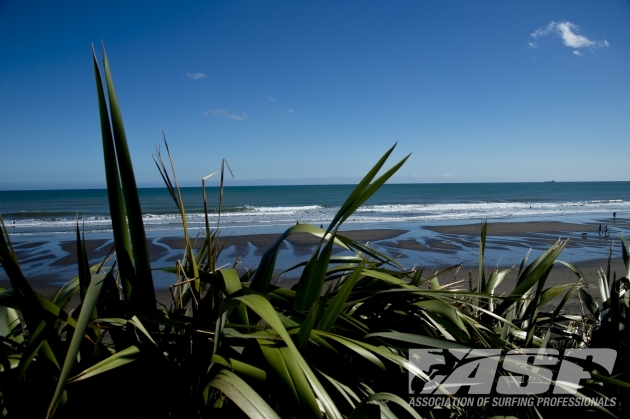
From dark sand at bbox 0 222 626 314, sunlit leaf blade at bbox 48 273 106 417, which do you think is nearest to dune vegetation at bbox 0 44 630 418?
sunlit leaf blade at bbox 48 273 106 417

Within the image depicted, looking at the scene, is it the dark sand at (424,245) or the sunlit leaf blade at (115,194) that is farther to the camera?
the dark sand at (424,245)

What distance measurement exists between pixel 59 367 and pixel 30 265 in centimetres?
1182

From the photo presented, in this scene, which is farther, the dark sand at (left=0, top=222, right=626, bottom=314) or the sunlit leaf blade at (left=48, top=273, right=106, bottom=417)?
the dark sand at (left=0, top=222, right=626, bottom=314)

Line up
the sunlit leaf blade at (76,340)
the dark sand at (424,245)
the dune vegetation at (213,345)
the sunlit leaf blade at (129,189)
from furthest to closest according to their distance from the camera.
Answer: the dark sand at (424,245) < the sunlit leaf blade at (129,189) < the dune vegetation at (213,345) < the sunlit leaf blade at (76,340)

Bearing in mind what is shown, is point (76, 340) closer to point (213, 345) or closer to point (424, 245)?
point (213, 345)

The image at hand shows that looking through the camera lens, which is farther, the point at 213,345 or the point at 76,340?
the point at 213,345

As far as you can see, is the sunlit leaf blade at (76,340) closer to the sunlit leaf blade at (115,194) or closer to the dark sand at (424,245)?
the sunlit leaf blade at (115,194)

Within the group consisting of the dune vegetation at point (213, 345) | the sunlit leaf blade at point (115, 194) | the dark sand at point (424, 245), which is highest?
the sunlit leaf blade at point (115, 194)


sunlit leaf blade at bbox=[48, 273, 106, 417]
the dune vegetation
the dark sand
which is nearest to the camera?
sunlit leaf blade at bbox=[48, 273, 106, 417]

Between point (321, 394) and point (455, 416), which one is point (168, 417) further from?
point (455, 416)

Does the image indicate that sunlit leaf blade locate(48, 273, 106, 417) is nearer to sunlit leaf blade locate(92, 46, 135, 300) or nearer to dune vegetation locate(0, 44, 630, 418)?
dune vegetation locate(0, 44, 630, 418)

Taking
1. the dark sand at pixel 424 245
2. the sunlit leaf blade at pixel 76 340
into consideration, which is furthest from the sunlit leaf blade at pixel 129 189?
the dark sand at pixel 424 245

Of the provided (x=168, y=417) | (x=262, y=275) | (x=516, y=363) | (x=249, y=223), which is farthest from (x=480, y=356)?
(x=249, y=223)

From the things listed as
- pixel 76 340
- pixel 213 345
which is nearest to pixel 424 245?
pixel 213 345
